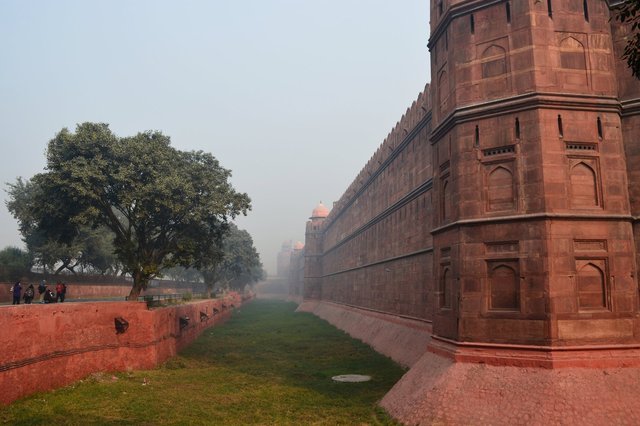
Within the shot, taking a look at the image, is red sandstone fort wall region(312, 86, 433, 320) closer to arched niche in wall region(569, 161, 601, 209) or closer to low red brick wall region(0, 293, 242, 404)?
arched niche in wall region(569, 161, 601, 209)

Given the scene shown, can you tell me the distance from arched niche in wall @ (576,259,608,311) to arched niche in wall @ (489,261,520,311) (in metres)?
1.38

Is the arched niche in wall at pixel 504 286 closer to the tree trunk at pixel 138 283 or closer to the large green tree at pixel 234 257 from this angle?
the tree trunk at pixel 138 283

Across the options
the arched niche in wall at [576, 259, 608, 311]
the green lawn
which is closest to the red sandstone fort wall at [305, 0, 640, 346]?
the arched niche in wall at [576, 259, 608, 311]

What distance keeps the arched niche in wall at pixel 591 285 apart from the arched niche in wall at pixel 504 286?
4.53 ft

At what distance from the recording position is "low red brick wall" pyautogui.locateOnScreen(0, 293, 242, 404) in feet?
47.6

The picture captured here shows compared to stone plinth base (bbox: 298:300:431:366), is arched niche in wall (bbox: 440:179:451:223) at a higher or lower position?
higher

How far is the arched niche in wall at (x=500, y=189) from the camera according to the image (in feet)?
39.3

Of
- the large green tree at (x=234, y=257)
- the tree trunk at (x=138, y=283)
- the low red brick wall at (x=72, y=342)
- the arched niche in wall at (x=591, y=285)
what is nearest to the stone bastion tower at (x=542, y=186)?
the arched niche in wall at (x=591, y=285)

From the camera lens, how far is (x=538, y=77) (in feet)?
39.0

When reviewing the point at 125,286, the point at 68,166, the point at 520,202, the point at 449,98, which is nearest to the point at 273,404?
the point at 520,202

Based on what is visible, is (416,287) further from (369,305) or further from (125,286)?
(125,286)

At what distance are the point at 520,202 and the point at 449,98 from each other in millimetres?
3848

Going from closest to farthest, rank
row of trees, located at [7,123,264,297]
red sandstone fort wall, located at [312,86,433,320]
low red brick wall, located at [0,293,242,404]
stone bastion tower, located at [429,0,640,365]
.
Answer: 1. stone bastion tower, located at [429,0,640,365]
2. low red brick wall, located at [0,293,242,404]
3. red sandstone fort wall, located at [312,86,433,320]
4. row of trees, located at [7,123,264,297]

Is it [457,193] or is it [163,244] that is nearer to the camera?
[457,193]
